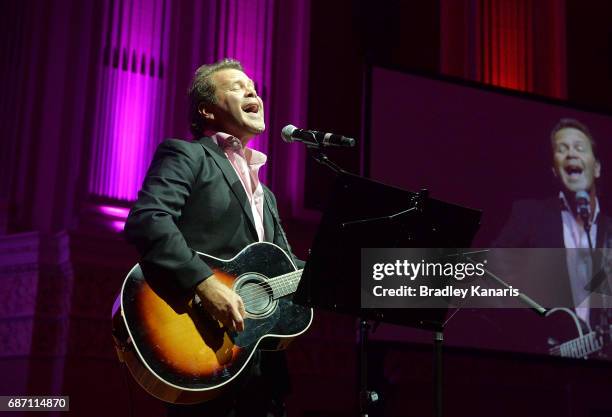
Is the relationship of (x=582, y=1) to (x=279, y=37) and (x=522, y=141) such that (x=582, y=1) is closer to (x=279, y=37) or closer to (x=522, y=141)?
(x=522, y=141)

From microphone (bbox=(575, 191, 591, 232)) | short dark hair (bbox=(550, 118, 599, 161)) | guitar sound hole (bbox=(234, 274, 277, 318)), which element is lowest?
guitar sound hole (bbox=(234, 274, 277, 318))

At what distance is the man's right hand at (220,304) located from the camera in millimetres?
2201

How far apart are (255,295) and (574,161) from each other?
3.56 m

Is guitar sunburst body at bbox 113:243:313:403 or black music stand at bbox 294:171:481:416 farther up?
black music stand at bbox 294:171:481:416

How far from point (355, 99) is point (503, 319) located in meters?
1.78

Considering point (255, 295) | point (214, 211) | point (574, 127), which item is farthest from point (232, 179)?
point (574, 127)

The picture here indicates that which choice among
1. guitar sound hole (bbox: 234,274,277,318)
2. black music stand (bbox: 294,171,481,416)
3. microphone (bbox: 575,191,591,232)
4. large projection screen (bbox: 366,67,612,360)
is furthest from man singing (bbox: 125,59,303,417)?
microphone (bbox: 575,191,591,232)

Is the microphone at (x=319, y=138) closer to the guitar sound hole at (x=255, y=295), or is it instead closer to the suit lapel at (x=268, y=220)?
the suit lapel at (x=268, y=220)

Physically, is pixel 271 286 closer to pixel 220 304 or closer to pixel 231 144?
pixel 220 304

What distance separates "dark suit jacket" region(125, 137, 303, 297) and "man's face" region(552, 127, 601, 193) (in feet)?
10.3

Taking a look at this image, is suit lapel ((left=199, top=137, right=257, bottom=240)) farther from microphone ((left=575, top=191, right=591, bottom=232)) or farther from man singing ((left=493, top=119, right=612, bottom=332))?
microphone ((left=575, top=191, right=591, bottom=232))

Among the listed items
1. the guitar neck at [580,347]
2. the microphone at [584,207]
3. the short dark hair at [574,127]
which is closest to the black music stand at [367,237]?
the guitar neck at [580,347]

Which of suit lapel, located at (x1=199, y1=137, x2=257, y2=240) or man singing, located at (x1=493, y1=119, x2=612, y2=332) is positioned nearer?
suit lapel, located at (x1=199, y1=137, x2=257, y2=240)

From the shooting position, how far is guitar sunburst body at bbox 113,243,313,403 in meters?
2.19
